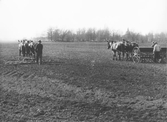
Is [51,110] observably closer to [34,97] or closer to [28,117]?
[28,117]

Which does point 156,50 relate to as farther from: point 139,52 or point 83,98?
point 83,98

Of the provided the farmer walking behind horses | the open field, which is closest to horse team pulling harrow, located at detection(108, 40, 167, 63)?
the farmer walking behind horses

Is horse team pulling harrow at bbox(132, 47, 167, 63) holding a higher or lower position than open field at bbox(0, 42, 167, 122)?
higher

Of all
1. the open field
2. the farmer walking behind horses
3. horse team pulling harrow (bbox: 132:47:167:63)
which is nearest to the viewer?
the open field

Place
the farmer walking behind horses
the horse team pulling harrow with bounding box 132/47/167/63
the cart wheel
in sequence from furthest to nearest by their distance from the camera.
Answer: the cart wheel → the horse team pulling harrow with bounding box 132/47/167/63 → the farmer walking behind horses

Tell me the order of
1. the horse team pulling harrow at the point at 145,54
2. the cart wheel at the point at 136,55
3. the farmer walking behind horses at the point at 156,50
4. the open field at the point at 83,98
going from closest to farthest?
the open field at the point at 83,98, the farmer walking behind horses at the point at 156,50, the horse team pulling harrow at the point at 145,54, the cart wheel at the point at 136,55

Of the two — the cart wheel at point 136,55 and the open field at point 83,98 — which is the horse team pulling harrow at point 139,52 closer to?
the cart wheel at point 136,55

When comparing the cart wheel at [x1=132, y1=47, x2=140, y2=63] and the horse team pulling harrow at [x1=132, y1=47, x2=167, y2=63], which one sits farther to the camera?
the cart wheel at [x1=132, y1=47, x2=140, y2=63]

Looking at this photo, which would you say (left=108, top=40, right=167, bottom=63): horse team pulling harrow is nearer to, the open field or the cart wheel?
the cart wheel

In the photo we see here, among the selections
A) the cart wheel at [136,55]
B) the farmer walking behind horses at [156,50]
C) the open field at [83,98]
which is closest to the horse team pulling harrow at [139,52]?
the cart wheel at [136,55]

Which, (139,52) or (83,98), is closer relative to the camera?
(83,98)

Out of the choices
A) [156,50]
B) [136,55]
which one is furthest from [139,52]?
[156,50]

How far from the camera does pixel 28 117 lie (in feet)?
18.5

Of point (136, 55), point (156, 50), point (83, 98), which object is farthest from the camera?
point (136, 55)
